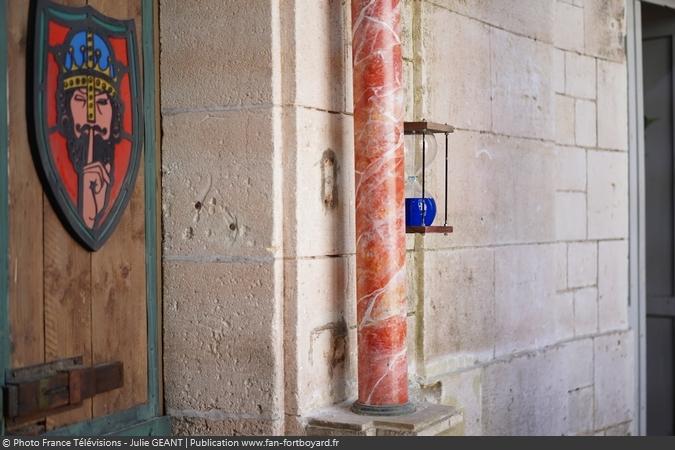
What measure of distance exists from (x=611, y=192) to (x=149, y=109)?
103 inches

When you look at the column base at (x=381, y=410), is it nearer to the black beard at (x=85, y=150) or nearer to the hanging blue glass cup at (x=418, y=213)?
the hanging blue glass cup at (x=418, y=213)

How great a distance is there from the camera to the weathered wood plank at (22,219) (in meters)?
2.48

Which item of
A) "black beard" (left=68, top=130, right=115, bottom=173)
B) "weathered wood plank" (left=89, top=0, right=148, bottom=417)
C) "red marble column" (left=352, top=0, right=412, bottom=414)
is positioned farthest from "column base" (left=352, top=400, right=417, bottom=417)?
"black beard" (left=68, top=130, right=115, bottom=173)

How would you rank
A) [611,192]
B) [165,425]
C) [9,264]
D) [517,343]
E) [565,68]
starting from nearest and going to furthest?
[9,264]
[165,425]
[517,343]
[565,68]
[611,192]

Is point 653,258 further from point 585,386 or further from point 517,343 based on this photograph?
point 517,343

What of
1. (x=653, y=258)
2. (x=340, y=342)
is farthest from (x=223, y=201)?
(x=653, y=258)

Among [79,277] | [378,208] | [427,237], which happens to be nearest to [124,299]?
[79,277]

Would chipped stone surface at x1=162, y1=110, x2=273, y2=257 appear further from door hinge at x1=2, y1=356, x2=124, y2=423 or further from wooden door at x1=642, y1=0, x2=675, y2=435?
wooden door at x1=642, y1=0, x2=675, y2=435

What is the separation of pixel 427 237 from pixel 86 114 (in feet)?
4.25

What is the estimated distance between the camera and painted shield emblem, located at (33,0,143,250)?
2.57 metres

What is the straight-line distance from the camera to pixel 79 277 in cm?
269

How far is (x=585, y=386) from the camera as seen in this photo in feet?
14.8

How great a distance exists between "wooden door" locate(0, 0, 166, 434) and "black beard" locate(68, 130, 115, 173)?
13 cm

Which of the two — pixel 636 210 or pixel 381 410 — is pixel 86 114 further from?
pixel 636 210
